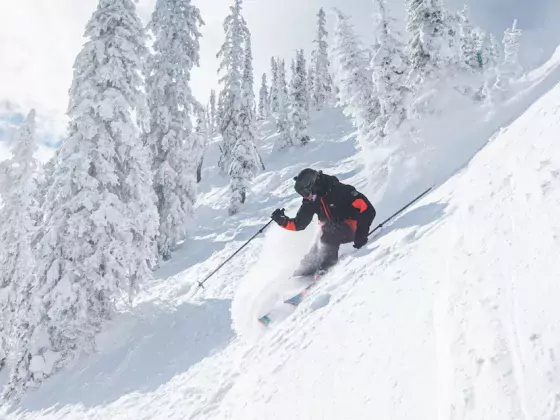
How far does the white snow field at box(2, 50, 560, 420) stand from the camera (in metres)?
2.92

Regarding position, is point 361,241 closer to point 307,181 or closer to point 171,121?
point 307,181

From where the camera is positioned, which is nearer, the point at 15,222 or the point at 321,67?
the point at 15,222

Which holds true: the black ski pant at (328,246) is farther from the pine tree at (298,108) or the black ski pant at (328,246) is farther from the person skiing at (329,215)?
the pine tree at (298,108)

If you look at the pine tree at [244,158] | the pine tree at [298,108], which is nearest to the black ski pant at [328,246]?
the pine tree at [244,158]

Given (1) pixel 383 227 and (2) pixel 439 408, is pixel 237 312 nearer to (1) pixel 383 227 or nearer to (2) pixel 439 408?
(1) pixel 383 227

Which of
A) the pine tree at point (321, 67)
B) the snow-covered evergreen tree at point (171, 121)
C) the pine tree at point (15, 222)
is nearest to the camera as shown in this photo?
the pine tree at point (15, 222)

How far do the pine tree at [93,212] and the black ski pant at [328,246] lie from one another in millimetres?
7365

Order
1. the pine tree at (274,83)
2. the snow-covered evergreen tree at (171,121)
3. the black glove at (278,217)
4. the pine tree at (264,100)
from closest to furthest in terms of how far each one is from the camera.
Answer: the black glove at (278,217)
the snow-covered evergreen tree at (171,121)
the pine tree at (274,83)
the pine tree at (264,100)

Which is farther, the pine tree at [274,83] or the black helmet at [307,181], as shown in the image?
the pine tree at [274,83]

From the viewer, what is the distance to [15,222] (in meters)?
17.6

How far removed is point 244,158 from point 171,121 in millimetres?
7460

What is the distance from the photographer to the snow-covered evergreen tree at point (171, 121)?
2108 centimetres

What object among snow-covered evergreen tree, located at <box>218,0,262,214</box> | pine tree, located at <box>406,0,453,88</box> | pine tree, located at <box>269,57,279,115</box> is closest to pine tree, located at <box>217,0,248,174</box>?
snow-covered evergreen tree, located at <box>218,0,262,214</box>

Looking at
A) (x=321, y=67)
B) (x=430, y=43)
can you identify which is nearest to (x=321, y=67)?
(x=321, y=67)
